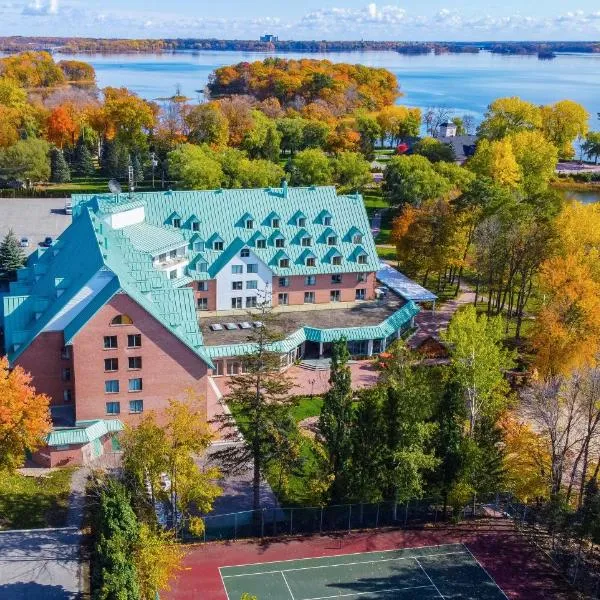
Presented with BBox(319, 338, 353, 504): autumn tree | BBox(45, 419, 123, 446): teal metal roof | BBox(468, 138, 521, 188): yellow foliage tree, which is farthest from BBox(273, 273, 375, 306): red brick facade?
BBox(468, 138, 521, 188): yellow foliage tree

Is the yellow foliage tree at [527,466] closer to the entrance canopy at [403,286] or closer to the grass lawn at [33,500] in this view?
the grass lawn at [33,500]

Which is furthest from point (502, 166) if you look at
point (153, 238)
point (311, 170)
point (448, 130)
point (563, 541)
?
point (563, 541)

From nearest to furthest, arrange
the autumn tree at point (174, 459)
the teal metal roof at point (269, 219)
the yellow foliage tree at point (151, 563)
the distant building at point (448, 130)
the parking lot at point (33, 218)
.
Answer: the yellow foliage tree at point (151, 563)
the autumn tree at point (174, 459)
the teal metal roof at point (269, 219)
the parking lot at point (33, 218)
the distant building at point (448, 130)

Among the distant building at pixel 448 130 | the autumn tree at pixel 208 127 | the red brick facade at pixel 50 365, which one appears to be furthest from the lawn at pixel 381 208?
the red brick facade at pixel 50 365

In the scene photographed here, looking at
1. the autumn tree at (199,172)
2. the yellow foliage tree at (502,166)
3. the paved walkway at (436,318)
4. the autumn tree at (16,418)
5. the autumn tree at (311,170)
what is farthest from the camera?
the autumn tree at (311,170)

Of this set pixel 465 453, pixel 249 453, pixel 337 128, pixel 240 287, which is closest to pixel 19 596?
pixel 249 453
